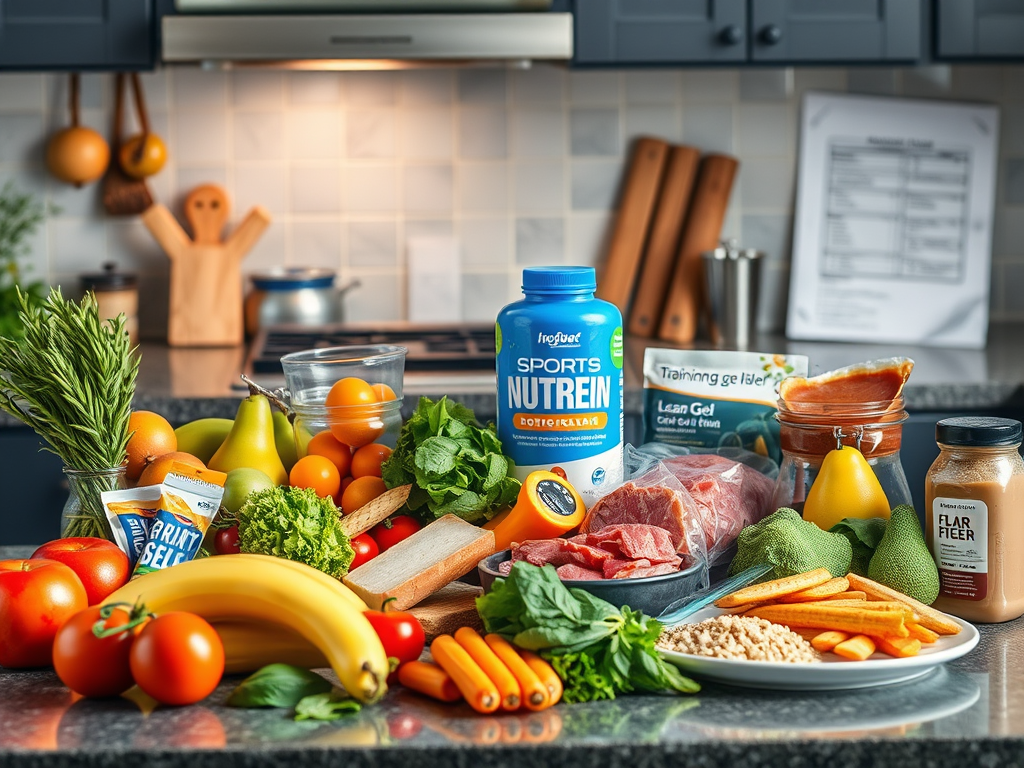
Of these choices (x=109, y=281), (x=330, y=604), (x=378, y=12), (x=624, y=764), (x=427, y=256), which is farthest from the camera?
(x=427, y=256)

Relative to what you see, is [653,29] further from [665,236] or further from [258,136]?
[258,136]

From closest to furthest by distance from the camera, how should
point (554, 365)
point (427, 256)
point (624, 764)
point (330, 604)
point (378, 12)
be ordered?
1. point (624, 764)
2. point (330, 604)
3. point (554, 365)
4. point (378, 12)
5. point (427, 256)

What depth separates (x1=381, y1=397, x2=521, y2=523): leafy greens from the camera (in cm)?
118

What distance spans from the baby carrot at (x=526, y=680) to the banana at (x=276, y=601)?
0.31ft

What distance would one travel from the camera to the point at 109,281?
2.77m

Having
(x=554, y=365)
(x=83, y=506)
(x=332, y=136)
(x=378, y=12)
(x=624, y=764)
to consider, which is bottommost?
(x=624, y=764)

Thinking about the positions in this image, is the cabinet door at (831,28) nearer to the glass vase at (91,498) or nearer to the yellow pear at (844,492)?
the yellow pear at (844,492)

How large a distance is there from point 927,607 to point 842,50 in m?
1.86

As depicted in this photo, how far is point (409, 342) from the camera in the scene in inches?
108

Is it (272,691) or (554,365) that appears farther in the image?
(554,365)

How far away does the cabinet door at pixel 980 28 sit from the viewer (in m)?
2.59

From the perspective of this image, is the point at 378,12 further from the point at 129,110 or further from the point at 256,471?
the point at 256,471

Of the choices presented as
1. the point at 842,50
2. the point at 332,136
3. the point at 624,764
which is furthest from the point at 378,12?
the point at 624,764

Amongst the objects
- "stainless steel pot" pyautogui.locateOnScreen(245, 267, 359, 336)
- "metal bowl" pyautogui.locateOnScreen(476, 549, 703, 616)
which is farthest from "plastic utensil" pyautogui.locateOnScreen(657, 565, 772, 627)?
"stainless steel pot" pyautogui.locateOnScreen(245, 267, 359, 336)
